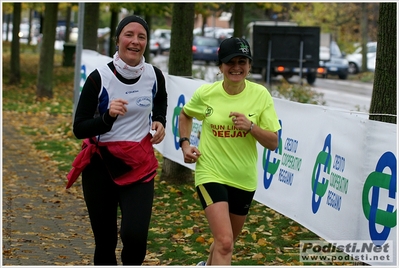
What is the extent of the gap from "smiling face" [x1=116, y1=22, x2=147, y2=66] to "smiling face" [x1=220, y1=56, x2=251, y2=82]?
63cm

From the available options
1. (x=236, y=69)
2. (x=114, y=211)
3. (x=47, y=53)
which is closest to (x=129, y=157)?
(x=114, y=211)

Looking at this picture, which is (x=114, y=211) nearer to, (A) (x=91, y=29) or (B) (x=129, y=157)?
(B) (x=129, y=157)

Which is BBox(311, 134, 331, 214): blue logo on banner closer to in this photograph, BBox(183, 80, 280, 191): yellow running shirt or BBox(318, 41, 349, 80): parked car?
BBox(183, 80, 280, 191): yellow running shirt

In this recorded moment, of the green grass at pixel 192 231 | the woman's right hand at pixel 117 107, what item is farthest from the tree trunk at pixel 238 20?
the woman's right hand at pixel 117 107

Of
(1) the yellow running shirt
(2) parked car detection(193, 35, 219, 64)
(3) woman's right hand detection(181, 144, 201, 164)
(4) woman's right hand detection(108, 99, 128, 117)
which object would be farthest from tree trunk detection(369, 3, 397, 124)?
(2) parked car detection(193, 35, 219, 64)

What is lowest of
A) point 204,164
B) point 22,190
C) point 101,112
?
point 22,190

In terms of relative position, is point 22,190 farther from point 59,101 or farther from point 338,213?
point 59,101

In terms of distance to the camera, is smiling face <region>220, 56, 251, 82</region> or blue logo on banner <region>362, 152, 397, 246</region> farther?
blue logo on banner <region>362, 152, 397, 246</region>

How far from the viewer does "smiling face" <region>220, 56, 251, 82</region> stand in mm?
5547

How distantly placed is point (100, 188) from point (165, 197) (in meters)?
5.14

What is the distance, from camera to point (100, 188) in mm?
5422

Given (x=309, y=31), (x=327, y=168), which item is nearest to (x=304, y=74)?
(x=309, y=31)

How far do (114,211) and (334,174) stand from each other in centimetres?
223

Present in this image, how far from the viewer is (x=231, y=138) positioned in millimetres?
5547
